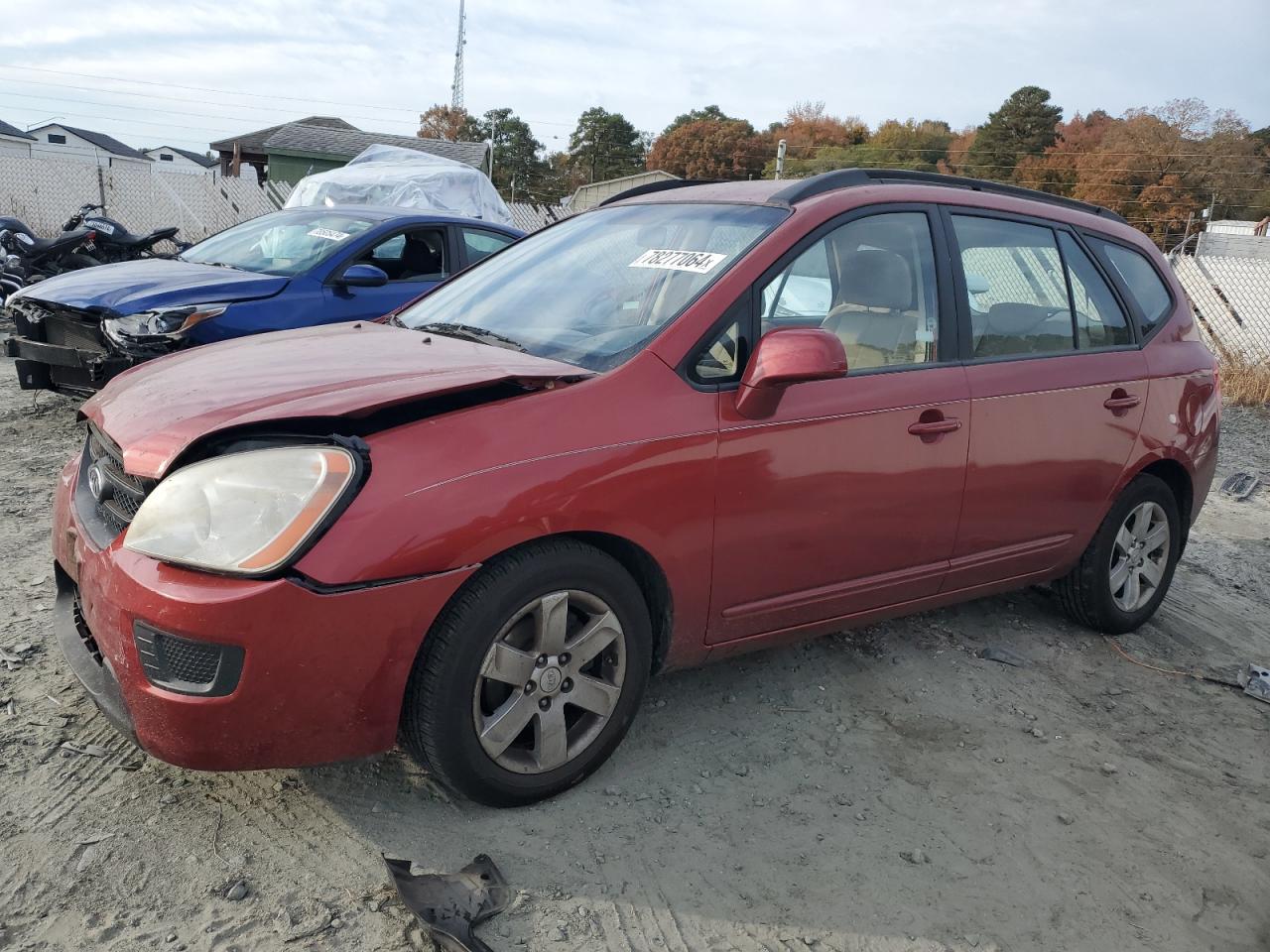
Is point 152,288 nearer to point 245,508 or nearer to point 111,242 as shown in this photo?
point 245,508

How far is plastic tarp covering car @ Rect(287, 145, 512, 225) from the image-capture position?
50.5 ft

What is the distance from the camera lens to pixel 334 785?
2.74 meters

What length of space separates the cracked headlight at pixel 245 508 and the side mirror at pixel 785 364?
1135 millimetres

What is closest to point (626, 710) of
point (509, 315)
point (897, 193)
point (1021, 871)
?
point (1021, 871)

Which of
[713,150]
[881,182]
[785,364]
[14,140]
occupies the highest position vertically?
[713,150]

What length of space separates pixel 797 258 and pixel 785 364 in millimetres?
537

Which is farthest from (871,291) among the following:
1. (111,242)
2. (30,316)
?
(111,242)

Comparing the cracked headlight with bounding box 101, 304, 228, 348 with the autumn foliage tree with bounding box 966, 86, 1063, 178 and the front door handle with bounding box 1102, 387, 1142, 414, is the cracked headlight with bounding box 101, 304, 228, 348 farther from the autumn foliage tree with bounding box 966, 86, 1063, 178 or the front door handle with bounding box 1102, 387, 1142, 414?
the autumn foliage tree with bounding box 966, 86, 1063, 178

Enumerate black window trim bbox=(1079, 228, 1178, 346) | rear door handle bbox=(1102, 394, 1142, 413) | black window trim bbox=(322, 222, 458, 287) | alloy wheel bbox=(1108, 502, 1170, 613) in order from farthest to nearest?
black window trim bbox=(322, 222, 458, 287) < alloy wheel bbox=(1108, 502, 1170, 613) < black window trim bbox=(1079, 228, 1178, 346) < rear door handle bbox=(1102, 394, 1142, 413)

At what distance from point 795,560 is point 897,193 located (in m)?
1.38

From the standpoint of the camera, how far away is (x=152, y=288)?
5926mm

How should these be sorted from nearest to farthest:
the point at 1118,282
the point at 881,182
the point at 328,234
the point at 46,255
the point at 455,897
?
the point at 455,897
the point at 881,182
the point at 1118,282
the point at 328,234
the point at 46,255

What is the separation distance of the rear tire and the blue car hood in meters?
4.87

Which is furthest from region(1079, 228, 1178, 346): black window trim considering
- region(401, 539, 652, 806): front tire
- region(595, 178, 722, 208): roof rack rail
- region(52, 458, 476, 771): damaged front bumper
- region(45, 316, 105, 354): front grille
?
region(45, 316, 105, 354): front grille
